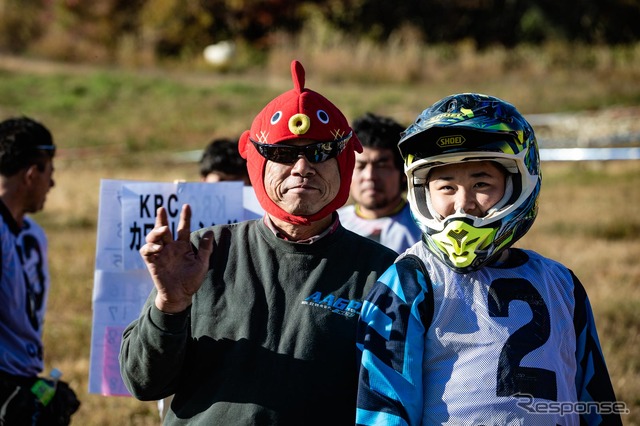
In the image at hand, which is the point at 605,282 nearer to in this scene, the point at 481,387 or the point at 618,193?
the point at 618,193

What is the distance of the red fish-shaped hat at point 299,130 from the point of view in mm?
3488

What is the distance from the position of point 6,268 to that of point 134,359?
6.67 ft

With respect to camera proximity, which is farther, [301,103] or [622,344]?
[622,344]

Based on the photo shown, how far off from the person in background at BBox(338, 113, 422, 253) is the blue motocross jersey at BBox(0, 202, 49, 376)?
1.93 metres

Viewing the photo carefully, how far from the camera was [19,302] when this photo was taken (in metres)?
5.10

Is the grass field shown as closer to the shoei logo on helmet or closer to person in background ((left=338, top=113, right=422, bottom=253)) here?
person in background ((left=338, top=113, right=422, bottom=253))

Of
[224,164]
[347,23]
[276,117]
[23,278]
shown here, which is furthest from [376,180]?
[347,23]

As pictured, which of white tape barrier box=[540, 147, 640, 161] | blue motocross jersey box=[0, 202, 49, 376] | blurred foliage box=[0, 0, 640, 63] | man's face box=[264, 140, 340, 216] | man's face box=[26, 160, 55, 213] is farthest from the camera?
blurred foliage box=[0, 0, 640, 63]

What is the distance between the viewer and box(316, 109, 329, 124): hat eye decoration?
354 cm

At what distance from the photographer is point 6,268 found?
16.5 feet

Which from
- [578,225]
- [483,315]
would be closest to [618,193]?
[578,225]

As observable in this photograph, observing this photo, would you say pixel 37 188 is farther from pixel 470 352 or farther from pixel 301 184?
pixel 470 352

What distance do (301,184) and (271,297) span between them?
0.44 meters

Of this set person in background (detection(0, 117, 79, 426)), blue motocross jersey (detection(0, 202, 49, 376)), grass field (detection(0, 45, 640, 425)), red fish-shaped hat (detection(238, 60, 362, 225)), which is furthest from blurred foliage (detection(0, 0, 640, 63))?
red fish-shaped hat (detection(238, 60, 362, 225))
